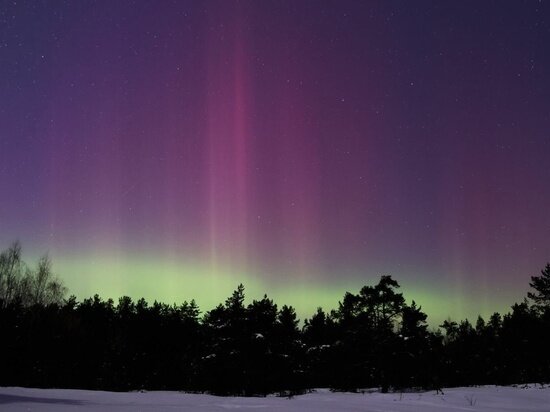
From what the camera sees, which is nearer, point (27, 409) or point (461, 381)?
point (27, 409)

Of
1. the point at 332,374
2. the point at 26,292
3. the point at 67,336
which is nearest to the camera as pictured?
the point at 67,336

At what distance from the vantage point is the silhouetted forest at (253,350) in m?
33.2

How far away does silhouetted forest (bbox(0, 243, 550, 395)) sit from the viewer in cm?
3322

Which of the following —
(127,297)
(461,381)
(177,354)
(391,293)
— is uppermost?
(127,297)

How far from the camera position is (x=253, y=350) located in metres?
37.8

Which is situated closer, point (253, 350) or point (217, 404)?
point (217, 404)

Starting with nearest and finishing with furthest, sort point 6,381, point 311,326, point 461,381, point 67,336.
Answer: point 6,381
point 67,336
point 311,326
point 461,381

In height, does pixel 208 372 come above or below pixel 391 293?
below

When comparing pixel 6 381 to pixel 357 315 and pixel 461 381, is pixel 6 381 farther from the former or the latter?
pixel 461 381

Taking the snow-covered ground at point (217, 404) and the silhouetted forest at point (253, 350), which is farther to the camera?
the silhouetted forest at point (253, 350)

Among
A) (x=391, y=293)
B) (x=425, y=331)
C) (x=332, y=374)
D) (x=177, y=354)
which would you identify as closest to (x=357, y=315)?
(x=391, y=293)

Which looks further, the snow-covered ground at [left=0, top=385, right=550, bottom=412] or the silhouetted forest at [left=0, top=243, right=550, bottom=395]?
the silhouetted forest at [left=0, top=243, right=550, bottom=395]

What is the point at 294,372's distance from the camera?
4081 centimetres

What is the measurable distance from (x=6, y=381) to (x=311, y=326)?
1072 inches
